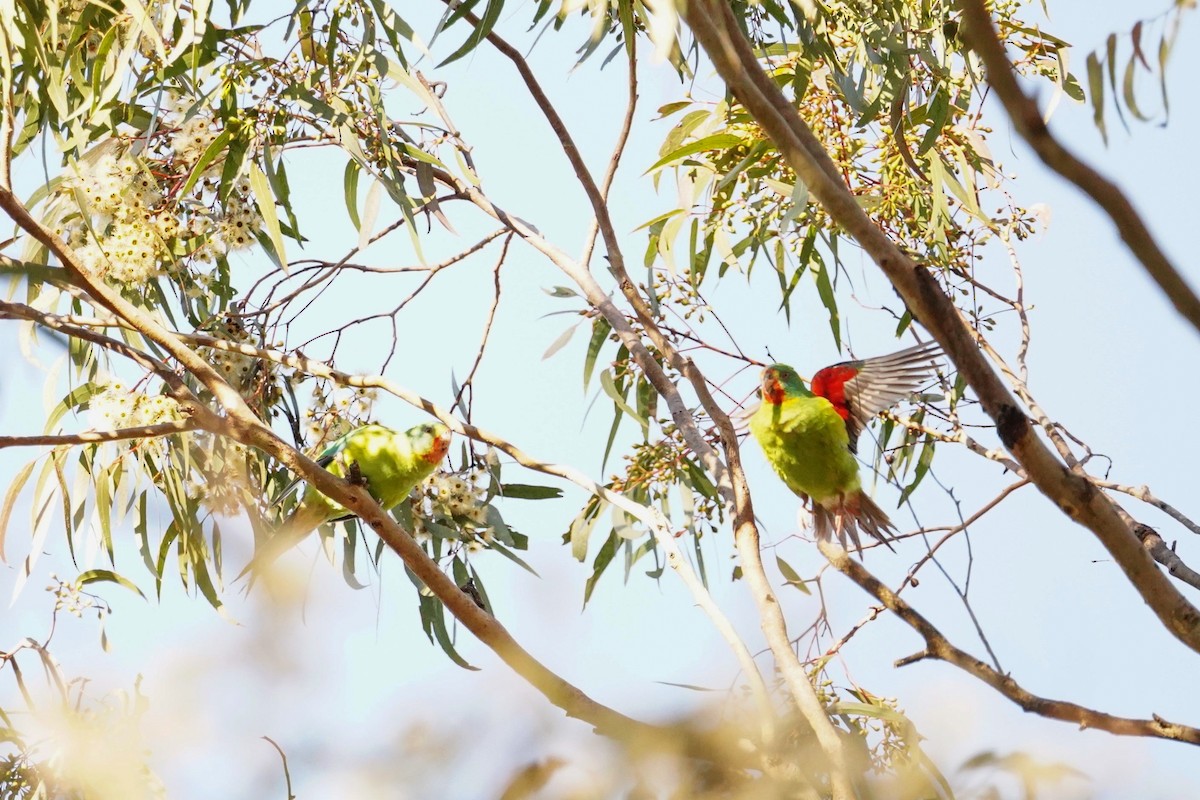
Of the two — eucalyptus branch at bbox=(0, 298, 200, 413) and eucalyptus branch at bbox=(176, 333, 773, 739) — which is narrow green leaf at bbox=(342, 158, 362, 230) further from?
eucalyptus branch at bbox=(0, 298, 200, 413)

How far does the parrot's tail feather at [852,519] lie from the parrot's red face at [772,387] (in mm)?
423

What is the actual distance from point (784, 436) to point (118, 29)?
204cm

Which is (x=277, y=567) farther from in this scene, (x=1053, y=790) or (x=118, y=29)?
(x=118, y=29)

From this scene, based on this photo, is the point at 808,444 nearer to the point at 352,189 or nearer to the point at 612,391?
the point at 612,391

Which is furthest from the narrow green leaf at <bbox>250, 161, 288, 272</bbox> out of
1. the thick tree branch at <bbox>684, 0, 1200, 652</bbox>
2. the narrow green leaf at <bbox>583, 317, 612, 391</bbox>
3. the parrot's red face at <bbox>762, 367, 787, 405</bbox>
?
the thick tree branch at <bbox>684, 0, 1200, 652</bbox>

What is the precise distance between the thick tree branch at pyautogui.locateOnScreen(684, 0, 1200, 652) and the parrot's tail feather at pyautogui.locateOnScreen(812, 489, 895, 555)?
204 cm

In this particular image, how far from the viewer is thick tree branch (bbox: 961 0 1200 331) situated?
97cm

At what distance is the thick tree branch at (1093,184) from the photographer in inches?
38.1

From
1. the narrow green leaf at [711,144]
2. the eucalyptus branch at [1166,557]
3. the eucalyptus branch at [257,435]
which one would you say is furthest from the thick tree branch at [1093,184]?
the narrow green leaf at [711,144]

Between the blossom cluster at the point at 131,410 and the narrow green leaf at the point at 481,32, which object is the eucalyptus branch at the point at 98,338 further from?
the narrow green leaf at the point at 481,32

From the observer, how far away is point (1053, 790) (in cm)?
124

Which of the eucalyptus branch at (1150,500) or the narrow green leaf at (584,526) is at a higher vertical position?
the narrow green leaf at (584,526)

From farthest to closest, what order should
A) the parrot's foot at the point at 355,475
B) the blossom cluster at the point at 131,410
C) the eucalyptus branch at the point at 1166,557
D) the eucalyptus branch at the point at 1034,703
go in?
the parrot's foot at the point at 355,475 < the blossom cluster at the point at 131,410 < the eucalyptus branch at the point at 1166,557 < the eucalyptus branch at the point at 1034,703

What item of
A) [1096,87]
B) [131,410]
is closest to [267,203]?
[131,410]
